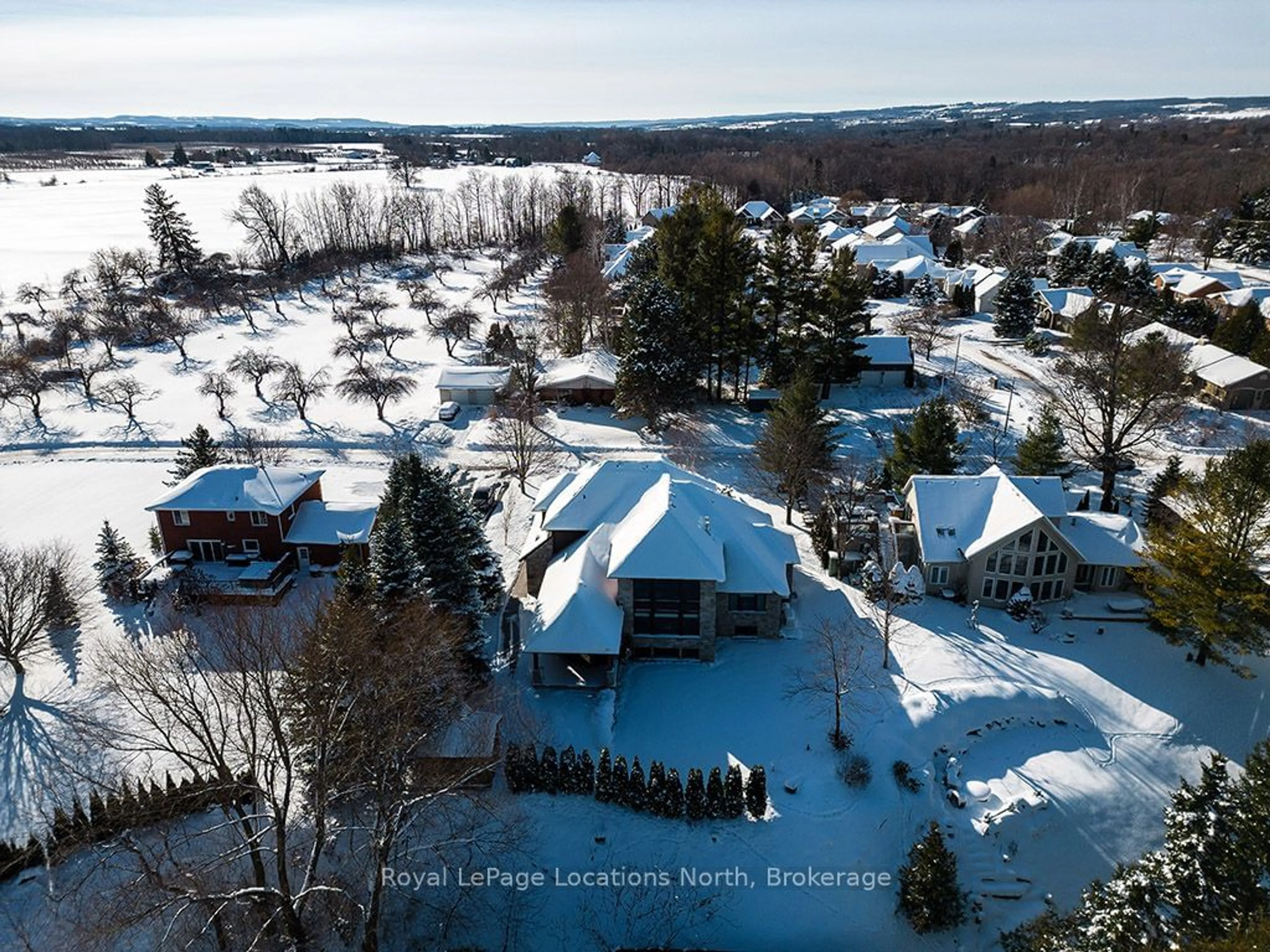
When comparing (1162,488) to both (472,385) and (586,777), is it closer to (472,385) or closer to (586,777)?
(586,777)

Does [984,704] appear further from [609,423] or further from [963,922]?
[609,423]

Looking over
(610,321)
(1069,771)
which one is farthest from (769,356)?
(1069,771)

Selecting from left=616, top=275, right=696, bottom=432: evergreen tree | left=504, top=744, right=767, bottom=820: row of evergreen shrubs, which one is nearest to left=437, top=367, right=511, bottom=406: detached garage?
left=616, top=275, right=696, bottom=432: evergreen tree

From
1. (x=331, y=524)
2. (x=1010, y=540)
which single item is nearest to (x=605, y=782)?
(x=1010, y=540)

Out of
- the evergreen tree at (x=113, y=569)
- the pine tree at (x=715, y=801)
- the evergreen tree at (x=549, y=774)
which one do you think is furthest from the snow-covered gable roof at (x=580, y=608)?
the evergreen tree at (x=113, y=569)

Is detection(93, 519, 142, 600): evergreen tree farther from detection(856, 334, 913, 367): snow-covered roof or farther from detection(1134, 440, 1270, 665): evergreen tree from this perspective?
detection(856, 334, 913, 367): snow-covered roof
